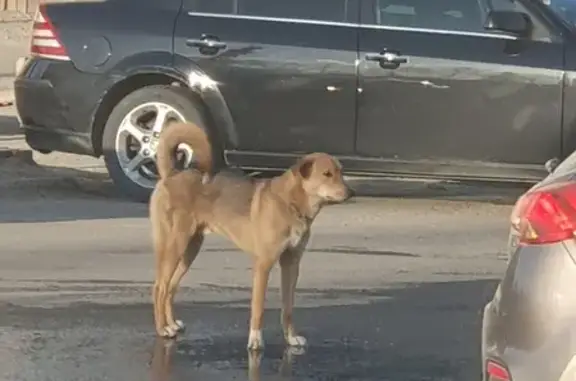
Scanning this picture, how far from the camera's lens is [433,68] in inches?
397

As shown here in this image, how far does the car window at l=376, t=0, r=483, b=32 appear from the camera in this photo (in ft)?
33.4

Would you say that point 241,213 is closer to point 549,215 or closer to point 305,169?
point 305,169

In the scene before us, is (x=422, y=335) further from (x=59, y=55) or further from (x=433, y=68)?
(x=59, y=55)

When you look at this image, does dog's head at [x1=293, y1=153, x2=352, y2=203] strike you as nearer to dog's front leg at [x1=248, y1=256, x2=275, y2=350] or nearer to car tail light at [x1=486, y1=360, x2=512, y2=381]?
dog's front leg at [x1=248, y1=256, x2=275, y2=350]

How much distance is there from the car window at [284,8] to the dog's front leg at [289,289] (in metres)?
3.97

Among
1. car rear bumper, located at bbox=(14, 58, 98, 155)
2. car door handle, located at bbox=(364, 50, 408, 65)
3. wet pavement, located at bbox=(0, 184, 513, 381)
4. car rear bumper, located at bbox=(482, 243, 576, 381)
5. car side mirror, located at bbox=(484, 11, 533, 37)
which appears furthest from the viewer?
car rear bumper, located at bbox=(14, 58, 98, 155)

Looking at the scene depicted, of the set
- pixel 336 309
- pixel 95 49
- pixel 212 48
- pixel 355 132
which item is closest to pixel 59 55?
pixel 95 49

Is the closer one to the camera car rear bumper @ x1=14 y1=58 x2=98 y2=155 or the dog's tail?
the dog's tail

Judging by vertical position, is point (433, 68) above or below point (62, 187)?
above

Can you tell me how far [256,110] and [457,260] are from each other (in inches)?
85.1

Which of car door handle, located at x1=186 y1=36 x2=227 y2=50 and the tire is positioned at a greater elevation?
car door handle, located at x1=186 y1=36 x2=227 y2=50

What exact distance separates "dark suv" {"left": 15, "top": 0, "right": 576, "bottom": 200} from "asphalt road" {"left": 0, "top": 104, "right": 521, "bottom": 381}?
49 centimetres

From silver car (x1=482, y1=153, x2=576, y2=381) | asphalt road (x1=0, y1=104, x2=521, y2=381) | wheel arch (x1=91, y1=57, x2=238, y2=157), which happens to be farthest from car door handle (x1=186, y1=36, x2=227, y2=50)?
silver car (x1=482, y1=153, x2=576, y2=381)

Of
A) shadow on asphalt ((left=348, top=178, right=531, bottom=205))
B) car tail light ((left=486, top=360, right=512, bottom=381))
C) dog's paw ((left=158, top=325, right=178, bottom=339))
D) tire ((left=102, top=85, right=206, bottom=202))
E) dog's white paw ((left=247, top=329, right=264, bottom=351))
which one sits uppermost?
car tail light ((left=486, top=360, right=512, bottom=381))
